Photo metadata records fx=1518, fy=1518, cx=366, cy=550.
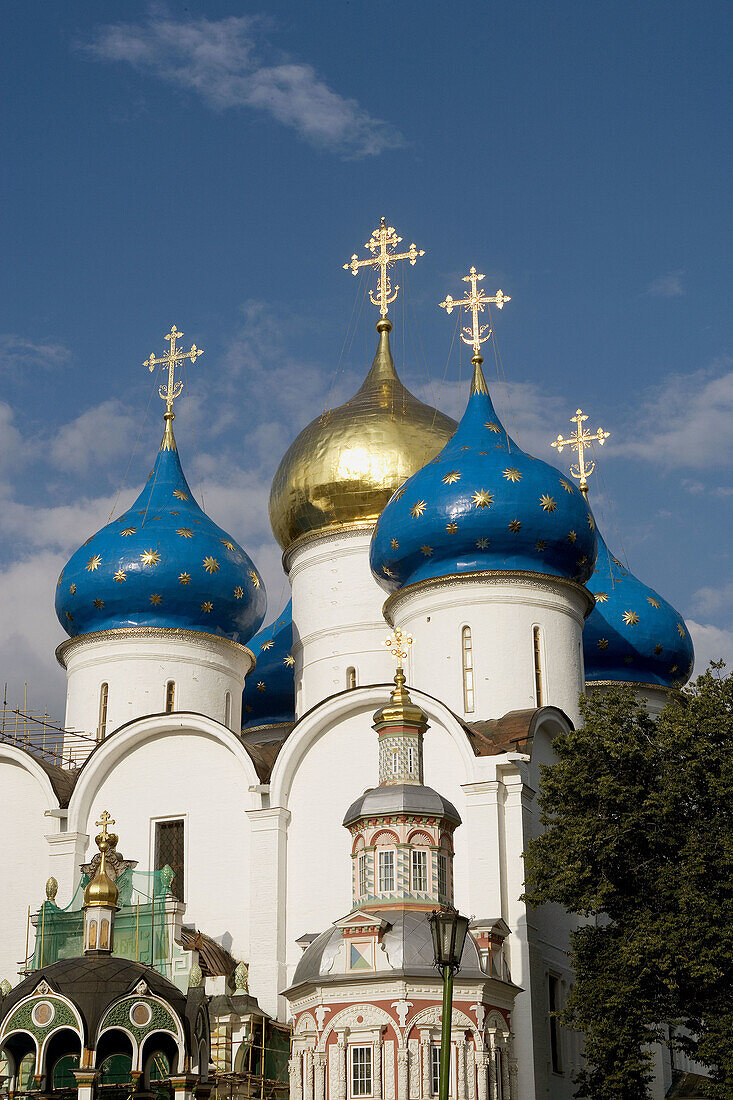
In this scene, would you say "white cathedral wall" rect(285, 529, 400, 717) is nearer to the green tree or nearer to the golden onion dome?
the golden onion dome

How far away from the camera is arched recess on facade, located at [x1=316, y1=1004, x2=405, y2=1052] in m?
14.1

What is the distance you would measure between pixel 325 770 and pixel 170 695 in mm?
3663

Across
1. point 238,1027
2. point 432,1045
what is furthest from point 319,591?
point 432,1045

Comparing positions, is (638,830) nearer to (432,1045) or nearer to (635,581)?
(432,1045)

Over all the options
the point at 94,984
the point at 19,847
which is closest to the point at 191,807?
the point at 19,847

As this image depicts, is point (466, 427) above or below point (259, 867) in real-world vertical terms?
above

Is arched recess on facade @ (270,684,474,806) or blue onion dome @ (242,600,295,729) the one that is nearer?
arched recess on facade @ (270,684,474,806)

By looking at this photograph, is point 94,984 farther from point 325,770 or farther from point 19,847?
point 19,847

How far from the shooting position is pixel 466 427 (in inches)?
843

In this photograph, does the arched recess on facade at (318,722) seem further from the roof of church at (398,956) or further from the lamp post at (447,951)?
the lamp post at (447,951)

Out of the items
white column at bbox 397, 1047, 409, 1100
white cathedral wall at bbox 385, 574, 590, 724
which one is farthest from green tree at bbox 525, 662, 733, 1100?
white cathedral wall at bbox 385, 574, 590, 724

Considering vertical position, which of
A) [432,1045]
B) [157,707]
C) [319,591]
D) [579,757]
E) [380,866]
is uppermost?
[319,591]

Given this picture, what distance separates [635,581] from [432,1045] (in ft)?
41.0

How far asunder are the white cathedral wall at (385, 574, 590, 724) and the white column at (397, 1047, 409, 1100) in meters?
6.08
